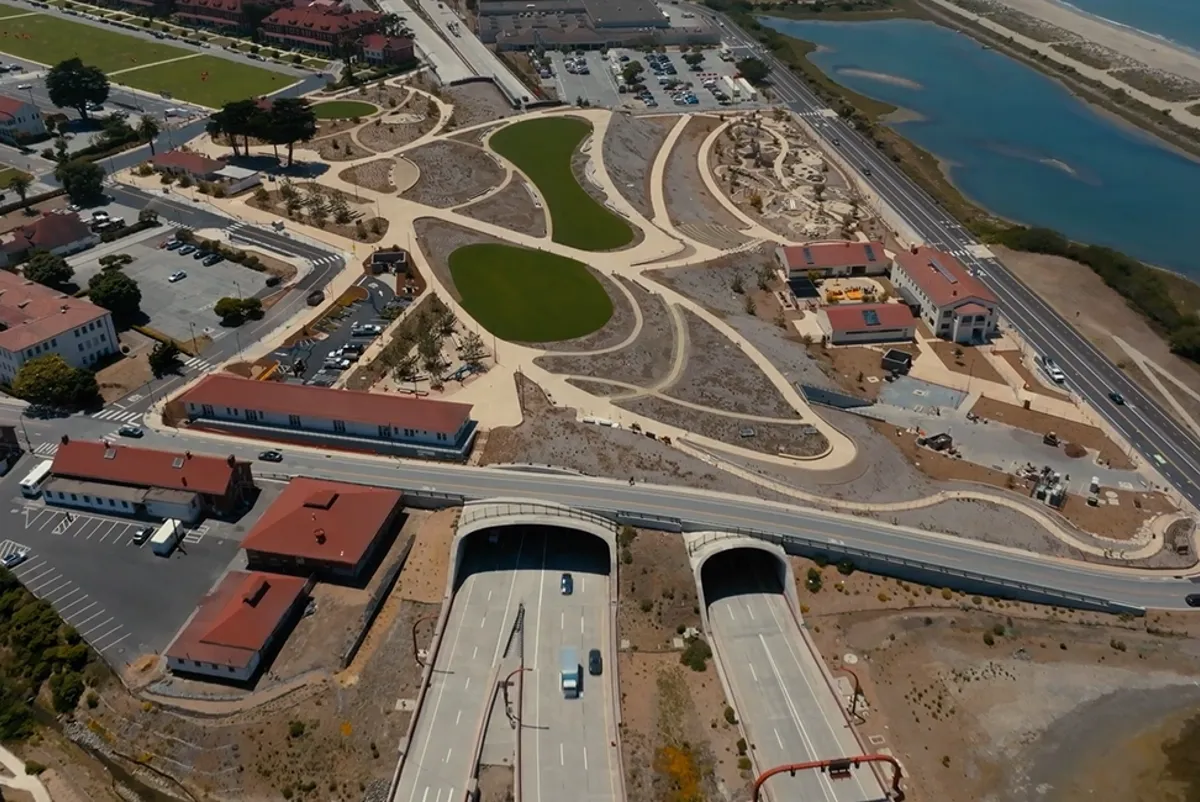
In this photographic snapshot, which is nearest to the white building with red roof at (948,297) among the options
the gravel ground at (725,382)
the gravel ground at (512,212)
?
the gravel ground at (725,382)

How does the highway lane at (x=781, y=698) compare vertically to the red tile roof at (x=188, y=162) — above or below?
below

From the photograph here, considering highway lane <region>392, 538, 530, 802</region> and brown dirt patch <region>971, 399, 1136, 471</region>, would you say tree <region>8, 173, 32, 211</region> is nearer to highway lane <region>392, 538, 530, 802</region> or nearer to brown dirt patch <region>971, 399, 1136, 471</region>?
highway lane <region>392, 538, 530, 802</region>

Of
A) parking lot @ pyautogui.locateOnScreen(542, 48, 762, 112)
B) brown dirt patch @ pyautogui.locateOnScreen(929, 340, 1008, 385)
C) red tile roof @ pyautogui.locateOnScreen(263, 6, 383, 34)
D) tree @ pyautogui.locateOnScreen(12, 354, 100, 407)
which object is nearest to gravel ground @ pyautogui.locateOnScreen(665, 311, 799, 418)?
brown dirt patch @ pyautogui.locateOnScreen(929, 340, 1008, 385)

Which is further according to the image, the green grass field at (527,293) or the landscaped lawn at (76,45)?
the landscaped lawn at (76,45)

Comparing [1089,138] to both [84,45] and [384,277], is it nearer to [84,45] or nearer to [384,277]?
[384,277]

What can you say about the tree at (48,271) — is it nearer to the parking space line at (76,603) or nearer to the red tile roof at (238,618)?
the parking space line at (76,603)

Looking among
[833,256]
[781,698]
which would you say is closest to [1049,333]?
[833,256]
